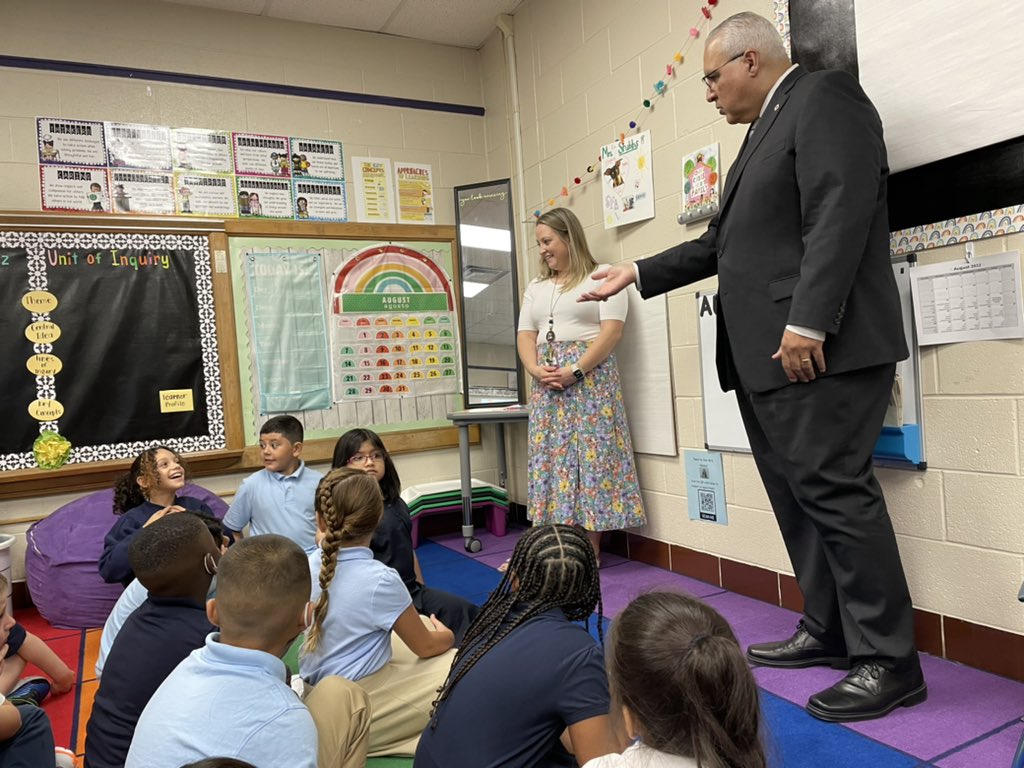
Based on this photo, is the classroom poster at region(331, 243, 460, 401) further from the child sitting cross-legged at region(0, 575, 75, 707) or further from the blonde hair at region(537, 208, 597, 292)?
the child sitting cross-legged at region(0, 575, 75, 707)

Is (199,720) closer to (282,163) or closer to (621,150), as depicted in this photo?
(621,150)

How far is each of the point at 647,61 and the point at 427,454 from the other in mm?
2362

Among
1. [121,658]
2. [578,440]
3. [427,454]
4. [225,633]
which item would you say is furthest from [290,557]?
[427,454]

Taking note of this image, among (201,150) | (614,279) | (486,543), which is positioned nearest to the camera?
(614,279)

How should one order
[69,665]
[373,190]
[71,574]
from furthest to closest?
[373,190]
[71,574]
[69,665]

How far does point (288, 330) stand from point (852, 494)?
9.79 feet

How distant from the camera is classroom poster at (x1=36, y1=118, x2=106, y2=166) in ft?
11.3

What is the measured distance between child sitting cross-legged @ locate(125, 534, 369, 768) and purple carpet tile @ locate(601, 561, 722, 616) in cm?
160

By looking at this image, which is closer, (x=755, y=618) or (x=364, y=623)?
(x=364, y=623)

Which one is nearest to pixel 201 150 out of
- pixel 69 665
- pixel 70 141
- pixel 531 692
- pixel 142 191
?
pixel 142 191

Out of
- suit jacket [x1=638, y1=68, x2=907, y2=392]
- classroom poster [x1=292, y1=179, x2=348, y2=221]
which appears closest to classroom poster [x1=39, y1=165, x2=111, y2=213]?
classroom poster [x1=292, y1=179, x2=348, y2=221]

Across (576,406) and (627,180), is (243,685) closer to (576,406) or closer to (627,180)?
(576,406)

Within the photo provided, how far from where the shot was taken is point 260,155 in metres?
3.87

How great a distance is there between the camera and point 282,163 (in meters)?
3.92
